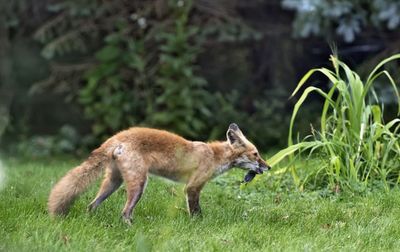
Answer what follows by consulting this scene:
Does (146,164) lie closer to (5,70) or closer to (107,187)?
(107,187)

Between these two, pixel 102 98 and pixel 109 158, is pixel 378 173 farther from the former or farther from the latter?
pixel 102 98

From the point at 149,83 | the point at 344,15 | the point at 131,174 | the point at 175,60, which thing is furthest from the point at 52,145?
Answer: the point at 131,174

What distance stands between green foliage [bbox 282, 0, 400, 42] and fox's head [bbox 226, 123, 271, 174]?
5022 mm

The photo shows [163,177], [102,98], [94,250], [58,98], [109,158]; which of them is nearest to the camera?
[94,250]

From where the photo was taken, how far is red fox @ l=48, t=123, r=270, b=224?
→ 6.60m

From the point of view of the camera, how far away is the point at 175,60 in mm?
Result: 14000

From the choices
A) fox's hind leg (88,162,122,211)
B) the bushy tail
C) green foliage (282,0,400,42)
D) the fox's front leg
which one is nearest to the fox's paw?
the bushy tail

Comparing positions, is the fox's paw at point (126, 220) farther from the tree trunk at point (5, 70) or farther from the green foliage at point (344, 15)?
the tree trunk at point (5, 70)

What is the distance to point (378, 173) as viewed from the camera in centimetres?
845

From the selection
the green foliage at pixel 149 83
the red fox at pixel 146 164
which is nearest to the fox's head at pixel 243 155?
the red fox at pixel 146 164

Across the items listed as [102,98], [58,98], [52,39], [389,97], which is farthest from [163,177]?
[58,98]

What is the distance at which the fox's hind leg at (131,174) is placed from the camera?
6.60m

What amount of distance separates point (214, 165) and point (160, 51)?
7.97 meters

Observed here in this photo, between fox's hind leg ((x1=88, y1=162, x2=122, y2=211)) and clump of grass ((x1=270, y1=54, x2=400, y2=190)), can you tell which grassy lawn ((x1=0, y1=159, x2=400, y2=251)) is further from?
clump of grass ((x1=270, y1=54, x2=400, y2=190))
